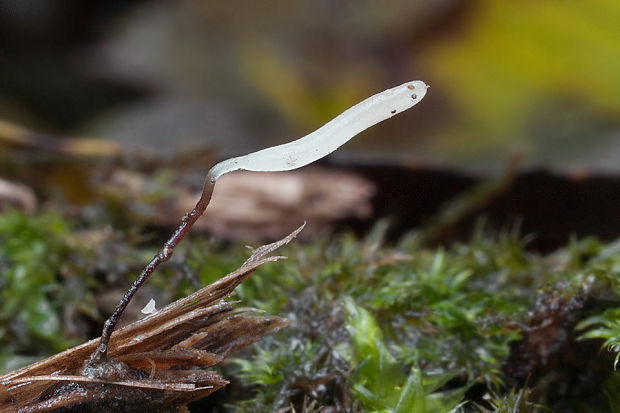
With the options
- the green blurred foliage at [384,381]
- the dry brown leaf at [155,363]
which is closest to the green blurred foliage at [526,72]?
the green blurred foliage at [384,381]

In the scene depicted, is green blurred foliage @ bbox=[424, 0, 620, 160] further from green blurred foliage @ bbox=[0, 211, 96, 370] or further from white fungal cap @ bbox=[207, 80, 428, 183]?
green blurred foliage @ bbox=[0, 211, 96, 370]

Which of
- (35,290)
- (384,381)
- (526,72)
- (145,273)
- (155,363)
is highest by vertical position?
(526,72)

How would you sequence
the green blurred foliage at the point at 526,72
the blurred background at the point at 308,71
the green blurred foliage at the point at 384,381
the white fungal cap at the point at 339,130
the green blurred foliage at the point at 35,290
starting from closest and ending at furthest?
the white fungal cap at the point at 339,130 < the green blurred foliage at the point at 384,381 < the green blurred foliage at the point at 35,290 < the green blurred foliage at the point at 526,72 < the blurred background at the point at 308,71

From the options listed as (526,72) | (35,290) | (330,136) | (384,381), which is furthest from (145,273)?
(526,72)

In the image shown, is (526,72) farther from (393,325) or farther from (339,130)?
(339,130)

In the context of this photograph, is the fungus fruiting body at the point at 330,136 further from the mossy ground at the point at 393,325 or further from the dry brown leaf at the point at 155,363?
the mossy ground at the point at 393,325
